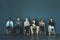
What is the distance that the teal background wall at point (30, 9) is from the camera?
10.3 metres

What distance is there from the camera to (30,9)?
10.3 metres

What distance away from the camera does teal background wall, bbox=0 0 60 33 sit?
10.3 meters

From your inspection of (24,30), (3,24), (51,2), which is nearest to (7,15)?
(3,24)

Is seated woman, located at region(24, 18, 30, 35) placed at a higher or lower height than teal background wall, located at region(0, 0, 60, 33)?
lower

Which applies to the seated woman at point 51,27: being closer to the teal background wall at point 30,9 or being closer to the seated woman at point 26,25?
the teal background wall at point 30,9

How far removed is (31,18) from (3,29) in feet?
5.78

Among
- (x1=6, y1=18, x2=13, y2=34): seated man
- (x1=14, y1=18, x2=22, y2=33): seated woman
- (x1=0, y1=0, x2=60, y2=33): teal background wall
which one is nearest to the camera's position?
(x1=6, y1=18, x2=13, y2=34): seated man

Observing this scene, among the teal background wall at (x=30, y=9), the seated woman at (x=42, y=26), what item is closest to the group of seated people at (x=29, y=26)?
the seated woman at (x=42, y=26)

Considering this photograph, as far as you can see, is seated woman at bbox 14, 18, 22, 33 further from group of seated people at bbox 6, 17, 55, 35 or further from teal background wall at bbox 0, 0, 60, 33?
teal background wall at bbox 0, 0, 60, 33

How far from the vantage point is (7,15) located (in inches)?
404

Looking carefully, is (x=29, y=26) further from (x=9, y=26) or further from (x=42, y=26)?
(x=9, y=26)

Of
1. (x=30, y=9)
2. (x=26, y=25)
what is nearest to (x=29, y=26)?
(x=26, y=25)

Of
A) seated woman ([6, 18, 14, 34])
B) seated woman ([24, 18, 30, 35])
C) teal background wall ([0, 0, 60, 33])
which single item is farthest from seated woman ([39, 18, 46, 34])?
seated woman ([6, 18, 14, 34])

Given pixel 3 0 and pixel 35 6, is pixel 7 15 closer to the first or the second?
pixel 3 0
